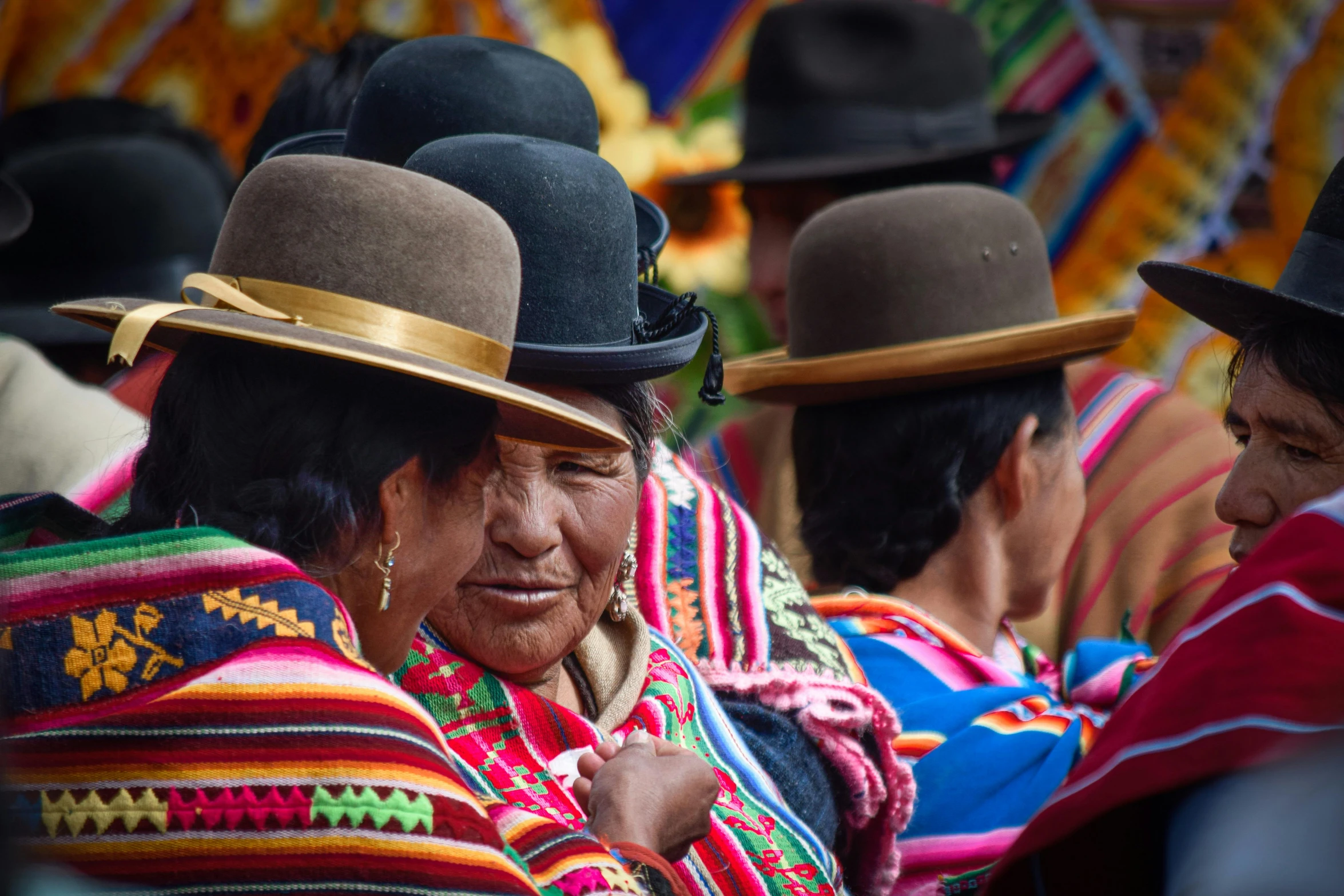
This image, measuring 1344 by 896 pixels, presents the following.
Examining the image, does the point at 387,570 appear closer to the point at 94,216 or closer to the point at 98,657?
the point at 98,657

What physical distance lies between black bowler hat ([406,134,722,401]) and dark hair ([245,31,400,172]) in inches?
50.1

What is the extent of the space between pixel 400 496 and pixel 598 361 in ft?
1.85

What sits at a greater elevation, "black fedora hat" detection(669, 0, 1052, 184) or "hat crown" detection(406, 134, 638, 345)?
"hat crown" detection(406, 134, 638, 345)

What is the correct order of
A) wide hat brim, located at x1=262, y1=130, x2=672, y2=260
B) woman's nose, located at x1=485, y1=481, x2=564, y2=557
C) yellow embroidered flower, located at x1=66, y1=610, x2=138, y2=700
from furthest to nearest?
wide hat brim, located at x1=262, y1=130, x2=672, y2=260
woman's nose, located at x1=485, y1=481, x2=564, y2=557
yellow embroidered flower, located at x1=66, y1=610, x2=138, y2=700

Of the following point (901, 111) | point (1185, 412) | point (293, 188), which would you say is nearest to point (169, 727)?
point (293, 188)

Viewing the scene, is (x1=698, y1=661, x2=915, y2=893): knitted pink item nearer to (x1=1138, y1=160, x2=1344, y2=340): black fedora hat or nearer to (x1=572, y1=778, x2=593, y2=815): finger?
(x1=572, y1=778, x2=593, y2=815): finger

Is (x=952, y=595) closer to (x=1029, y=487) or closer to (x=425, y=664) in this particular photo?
(x=1029, y=487)

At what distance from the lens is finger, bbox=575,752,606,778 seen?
2.30 metres

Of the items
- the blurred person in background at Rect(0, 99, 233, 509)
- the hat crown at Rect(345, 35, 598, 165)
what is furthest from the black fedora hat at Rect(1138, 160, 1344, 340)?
the blurred person in background at Rect(0, 99, 233, 509)

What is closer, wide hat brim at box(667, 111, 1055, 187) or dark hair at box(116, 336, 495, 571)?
Result: dark hair at box(116, 336, 495, 571)

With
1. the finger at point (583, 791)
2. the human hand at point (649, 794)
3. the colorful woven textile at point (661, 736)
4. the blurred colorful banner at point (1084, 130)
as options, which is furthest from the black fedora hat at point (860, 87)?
the finger at point (583, 791)

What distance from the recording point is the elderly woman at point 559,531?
7.77 feet

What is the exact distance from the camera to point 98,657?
166 cm

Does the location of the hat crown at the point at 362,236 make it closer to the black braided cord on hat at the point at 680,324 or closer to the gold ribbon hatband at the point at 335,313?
the gold ribbon hatband at the point at 335,313
